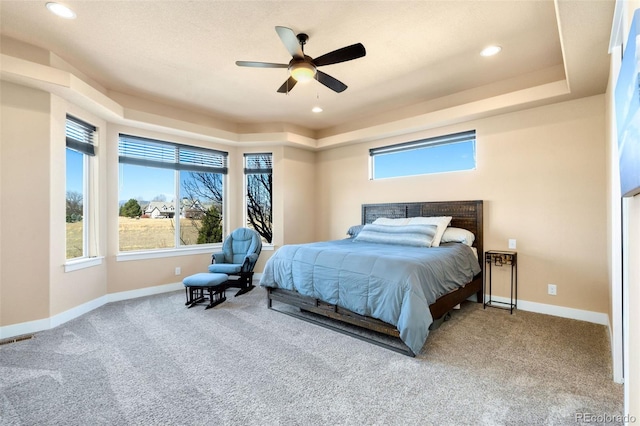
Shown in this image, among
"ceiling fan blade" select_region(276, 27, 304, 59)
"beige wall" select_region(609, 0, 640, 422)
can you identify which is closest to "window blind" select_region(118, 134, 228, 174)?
"ceiling fan blade" select_region(276, 27, 304, 59)

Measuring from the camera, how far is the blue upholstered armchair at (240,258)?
4.50 metres

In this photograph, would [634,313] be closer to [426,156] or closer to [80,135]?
[426,156]

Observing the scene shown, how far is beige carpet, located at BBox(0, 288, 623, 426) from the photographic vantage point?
1.81 meters

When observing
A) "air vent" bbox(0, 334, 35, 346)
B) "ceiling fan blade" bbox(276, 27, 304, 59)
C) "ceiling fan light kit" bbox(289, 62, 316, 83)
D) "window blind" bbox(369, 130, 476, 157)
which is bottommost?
"air vent" bbox(0, 334, 35, 346)

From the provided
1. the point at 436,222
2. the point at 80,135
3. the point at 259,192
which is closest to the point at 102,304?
the point at 80,135

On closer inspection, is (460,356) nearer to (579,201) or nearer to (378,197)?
(579,201)

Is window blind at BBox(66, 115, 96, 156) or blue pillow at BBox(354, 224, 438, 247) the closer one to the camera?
window blind at BBox(66, 115, 96, 156)

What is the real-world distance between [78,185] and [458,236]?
5.10m

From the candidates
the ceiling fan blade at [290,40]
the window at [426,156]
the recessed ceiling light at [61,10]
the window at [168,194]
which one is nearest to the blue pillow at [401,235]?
the window at [426,156]

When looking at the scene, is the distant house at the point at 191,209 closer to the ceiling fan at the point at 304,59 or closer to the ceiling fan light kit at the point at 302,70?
the ceiling fan at the point at 304,59

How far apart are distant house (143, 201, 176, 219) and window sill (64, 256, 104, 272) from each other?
0.97 meters

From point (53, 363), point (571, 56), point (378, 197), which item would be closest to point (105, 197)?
point (53, 363)

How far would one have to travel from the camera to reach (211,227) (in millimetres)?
5441

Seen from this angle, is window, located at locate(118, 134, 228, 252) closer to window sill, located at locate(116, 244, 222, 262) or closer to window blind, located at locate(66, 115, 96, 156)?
window sill, located at locate(116, 244, 222, 262)
